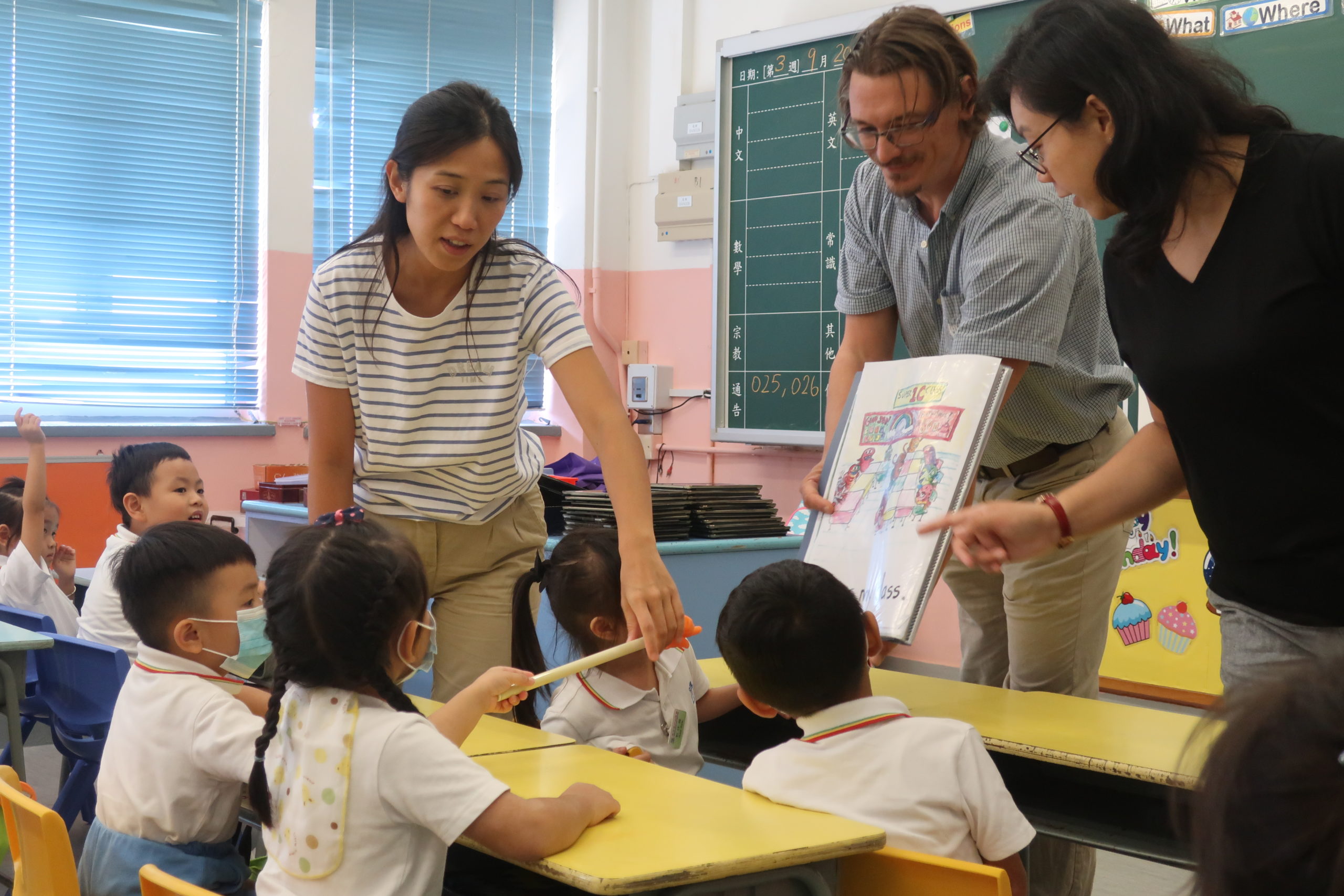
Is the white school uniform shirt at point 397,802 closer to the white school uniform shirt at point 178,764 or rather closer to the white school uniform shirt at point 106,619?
the white school uniform shirt at point 178,764

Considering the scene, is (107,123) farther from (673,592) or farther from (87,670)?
(673,592)

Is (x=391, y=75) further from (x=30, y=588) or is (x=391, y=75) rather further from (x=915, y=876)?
(x=915, y=876)

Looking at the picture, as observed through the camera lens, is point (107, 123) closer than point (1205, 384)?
No

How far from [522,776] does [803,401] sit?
144 inches

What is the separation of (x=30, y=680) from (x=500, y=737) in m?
1.93

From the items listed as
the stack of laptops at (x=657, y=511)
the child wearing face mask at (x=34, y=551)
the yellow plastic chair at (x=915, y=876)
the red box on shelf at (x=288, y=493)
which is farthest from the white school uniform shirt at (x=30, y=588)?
the yellow plastic chair at (x=915, y=876)

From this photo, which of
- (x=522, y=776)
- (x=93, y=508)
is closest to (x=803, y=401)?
(x=93, y=508)

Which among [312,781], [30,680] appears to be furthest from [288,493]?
[312,781]

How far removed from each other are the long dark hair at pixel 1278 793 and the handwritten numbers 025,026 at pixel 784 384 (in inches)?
178

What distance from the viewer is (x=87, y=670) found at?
2605 mm

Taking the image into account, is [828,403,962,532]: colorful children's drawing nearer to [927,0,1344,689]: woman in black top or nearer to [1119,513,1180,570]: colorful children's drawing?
[927,0,1344,689]: woman in black top

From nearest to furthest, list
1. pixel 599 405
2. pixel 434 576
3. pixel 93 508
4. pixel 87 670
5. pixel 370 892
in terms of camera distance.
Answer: pixel 370 892 < pixel 599 405 < pixel 434 576 < pixel 87 670 < pixel 93 508

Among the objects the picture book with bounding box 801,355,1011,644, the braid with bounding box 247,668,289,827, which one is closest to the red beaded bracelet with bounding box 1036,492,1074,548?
the picture book with bounding box 801,355,1011,644

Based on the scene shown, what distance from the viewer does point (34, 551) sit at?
11.6ft
